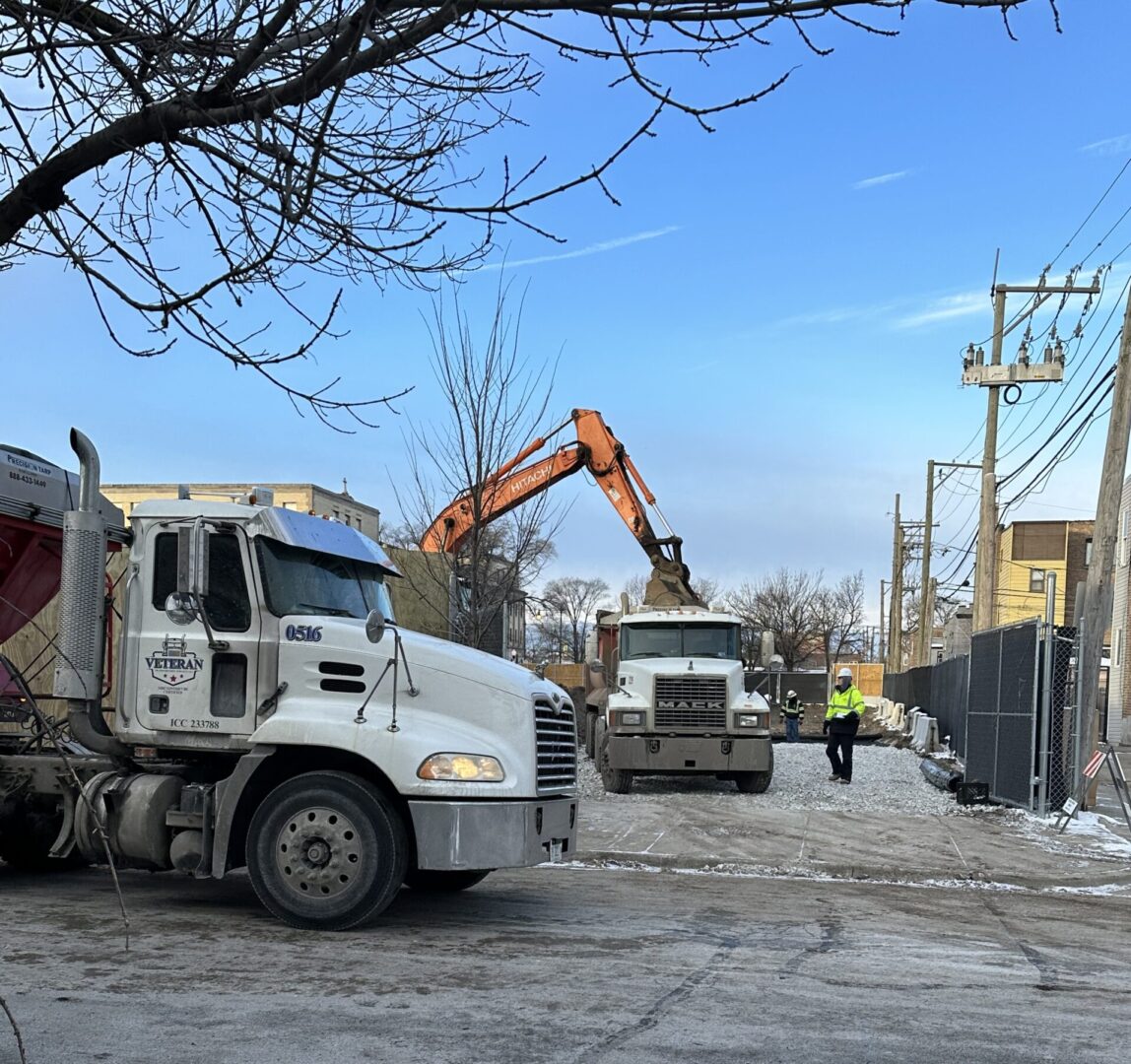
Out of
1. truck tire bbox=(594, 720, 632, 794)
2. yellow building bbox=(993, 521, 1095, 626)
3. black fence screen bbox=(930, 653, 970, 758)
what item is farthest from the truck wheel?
yellow building bbox=(993, 521, 1095, 626)

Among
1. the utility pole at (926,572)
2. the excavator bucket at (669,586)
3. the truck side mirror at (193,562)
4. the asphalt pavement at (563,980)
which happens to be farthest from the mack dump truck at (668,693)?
the utility pole at (926,572)

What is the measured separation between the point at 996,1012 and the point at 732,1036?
1529 mm

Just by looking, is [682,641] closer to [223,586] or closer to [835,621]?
[223,586]

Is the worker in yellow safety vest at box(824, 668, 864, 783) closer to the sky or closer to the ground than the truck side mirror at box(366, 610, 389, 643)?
closer to the ground

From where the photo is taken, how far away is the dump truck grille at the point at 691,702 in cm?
1748

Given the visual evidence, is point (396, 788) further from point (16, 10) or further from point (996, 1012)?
point (16, 10)

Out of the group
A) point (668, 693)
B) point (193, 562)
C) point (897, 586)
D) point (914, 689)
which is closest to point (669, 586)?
point (668, 693)

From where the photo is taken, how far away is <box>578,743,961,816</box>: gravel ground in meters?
16.5

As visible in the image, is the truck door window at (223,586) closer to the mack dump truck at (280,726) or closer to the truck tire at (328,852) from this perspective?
the mack dump truck at (280,726)

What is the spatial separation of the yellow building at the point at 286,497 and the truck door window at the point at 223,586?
0.61 m

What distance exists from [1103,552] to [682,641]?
5.76m

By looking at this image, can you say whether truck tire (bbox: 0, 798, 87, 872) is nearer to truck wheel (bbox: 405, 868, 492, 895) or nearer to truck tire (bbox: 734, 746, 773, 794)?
truck wheel (bbox: 405, 868, 492, 895)

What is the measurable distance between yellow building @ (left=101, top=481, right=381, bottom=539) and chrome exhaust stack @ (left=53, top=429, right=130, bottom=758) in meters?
0.49

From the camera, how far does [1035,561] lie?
73438 mm
